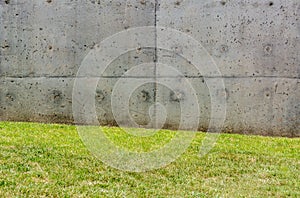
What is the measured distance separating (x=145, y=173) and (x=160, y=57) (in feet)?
8.41

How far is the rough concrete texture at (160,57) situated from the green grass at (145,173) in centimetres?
80

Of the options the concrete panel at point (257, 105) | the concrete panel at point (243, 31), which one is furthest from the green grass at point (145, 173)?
the concrete panel at point (243, 31)

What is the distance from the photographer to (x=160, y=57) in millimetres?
6293

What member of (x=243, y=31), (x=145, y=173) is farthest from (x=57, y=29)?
(x=145, y=173)

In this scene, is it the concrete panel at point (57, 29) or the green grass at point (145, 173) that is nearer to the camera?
the green grass at point (145, 173)

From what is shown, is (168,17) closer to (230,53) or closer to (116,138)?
(230,53)

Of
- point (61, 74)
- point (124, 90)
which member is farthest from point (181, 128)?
point (61, 74)

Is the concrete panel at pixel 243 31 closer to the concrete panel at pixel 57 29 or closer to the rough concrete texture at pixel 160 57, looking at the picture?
the rough concrete texture at pixel 160 57

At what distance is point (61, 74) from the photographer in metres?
6.57

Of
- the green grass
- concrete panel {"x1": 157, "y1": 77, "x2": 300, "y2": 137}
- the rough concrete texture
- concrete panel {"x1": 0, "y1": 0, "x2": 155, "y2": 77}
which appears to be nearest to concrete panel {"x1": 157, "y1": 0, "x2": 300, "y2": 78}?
the rough concrete texture

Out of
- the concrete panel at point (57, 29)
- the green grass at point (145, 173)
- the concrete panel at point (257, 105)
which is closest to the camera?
the green grass at point (145, 173)

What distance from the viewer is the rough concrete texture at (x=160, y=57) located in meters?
6.02

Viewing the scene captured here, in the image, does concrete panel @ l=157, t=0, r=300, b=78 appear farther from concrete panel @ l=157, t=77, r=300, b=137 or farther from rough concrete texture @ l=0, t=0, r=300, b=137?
concrete panel @ l=157, t=77, r=300, b=137

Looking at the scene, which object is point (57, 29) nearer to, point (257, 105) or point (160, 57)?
point (160, 57)
